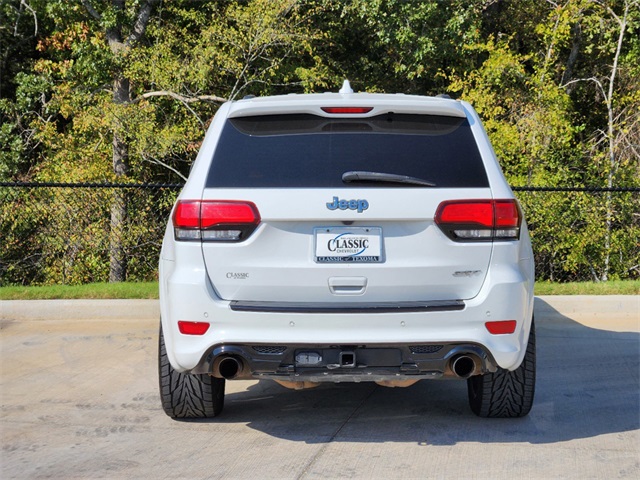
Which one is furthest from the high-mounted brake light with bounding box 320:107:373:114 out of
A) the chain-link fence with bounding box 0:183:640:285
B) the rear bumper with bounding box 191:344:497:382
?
the chain-link fence with bounding box 0:183:640:285

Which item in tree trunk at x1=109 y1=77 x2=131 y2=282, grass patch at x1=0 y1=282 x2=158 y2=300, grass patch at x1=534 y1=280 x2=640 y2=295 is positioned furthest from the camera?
tree trunk at x1=109 y1=77 x2=131 y2=282

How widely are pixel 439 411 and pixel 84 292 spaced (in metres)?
5.68

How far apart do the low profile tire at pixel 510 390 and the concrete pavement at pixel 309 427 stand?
0.29 ft

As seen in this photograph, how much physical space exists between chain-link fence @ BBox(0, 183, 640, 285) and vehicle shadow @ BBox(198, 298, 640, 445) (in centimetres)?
561

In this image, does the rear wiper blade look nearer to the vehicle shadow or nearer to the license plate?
the license plate

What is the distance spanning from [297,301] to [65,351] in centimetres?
403

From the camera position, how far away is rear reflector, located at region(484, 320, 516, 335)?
200 inches

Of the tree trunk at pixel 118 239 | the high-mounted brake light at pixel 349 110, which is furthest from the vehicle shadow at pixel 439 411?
the tree trunk at pixel 118 239

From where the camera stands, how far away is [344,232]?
5047 millimetres

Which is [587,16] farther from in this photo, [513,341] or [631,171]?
[513,341]

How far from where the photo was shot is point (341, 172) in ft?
16.8

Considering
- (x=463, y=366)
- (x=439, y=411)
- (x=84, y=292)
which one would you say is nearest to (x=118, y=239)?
(x=84, y=292)

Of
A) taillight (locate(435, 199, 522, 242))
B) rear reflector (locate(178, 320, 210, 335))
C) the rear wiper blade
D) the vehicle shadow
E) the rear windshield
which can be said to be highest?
the rear windshield

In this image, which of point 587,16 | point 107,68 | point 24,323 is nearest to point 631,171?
point 587,16
